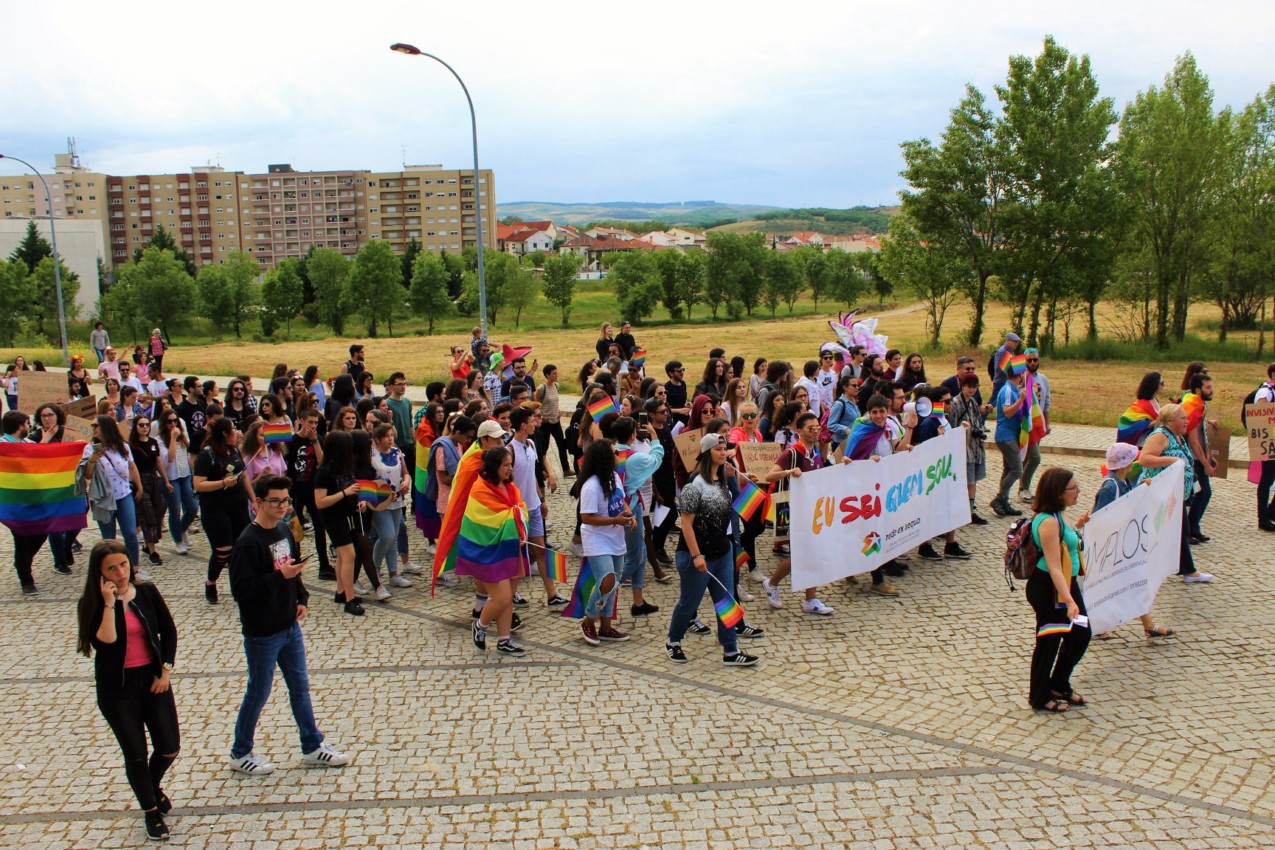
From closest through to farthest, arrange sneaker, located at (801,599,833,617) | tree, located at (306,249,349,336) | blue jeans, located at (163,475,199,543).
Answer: sneaker, located at (801,599,833,617) → blue jeans, located at (163,475,199,543) → tree, located at (306,249,349,336)

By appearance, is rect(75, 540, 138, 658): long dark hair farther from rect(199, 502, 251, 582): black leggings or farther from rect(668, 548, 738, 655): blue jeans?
rect(199, 502, 251, 582): black leggings

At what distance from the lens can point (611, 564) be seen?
8047 mm

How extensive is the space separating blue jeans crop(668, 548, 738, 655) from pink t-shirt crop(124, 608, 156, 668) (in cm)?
356

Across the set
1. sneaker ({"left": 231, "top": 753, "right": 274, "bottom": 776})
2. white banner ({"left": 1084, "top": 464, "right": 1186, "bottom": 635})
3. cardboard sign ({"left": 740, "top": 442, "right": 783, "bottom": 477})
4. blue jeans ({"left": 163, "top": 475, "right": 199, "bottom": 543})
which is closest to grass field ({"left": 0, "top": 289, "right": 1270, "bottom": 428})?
white banner ({"left": 1084, "top": 464, "right": 1186, "bottom": 635})

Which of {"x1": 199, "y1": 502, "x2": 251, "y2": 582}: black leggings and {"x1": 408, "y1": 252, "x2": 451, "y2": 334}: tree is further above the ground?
{"x1": 408, "y1": 252, "x2": 451, "y2": 334}: tree

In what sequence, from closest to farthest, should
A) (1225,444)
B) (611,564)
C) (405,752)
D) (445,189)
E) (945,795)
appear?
(945,795) → (405,752) → (611,564) → (1225,444) → (445,189)

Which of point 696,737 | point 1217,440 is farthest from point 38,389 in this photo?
point 1217,440

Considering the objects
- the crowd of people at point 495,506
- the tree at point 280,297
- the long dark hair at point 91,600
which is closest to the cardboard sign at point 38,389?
the crowd of people at point 495,506

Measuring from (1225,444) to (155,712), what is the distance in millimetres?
10387

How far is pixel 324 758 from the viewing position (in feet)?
20.4

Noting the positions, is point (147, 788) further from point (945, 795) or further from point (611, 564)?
point (945, 795)

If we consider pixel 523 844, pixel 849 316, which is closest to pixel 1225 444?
pixel 849 316

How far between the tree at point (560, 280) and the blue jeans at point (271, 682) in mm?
82796

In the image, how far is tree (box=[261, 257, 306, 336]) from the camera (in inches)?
3450
